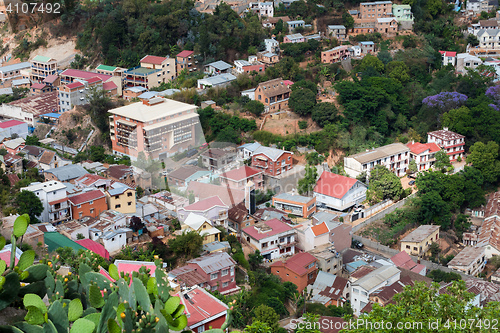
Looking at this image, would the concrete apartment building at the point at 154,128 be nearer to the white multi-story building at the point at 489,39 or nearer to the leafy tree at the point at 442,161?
the leafy tree at the point at 442,161

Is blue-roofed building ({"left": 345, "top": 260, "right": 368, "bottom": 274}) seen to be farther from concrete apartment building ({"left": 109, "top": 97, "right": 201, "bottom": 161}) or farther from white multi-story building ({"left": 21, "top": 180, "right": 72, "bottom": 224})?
white multi-story building ({"left": 21, "top": 180, "right": 72, "bottom": 224})

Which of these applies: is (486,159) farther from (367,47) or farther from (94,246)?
(94,246)

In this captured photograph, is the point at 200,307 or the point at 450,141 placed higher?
the point at 200,307

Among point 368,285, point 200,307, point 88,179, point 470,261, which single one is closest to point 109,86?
point 88,179

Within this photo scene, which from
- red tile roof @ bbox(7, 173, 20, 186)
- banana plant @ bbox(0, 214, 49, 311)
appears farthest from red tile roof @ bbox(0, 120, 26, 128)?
banana plant @ bbox(0, 214, 49, 311)

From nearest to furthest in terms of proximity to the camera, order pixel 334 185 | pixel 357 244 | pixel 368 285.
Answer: pixel 368 285, pixel 357 244, pixel 334 185

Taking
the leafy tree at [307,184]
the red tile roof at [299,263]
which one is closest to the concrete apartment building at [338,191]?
the leafy tree at [307,184]
